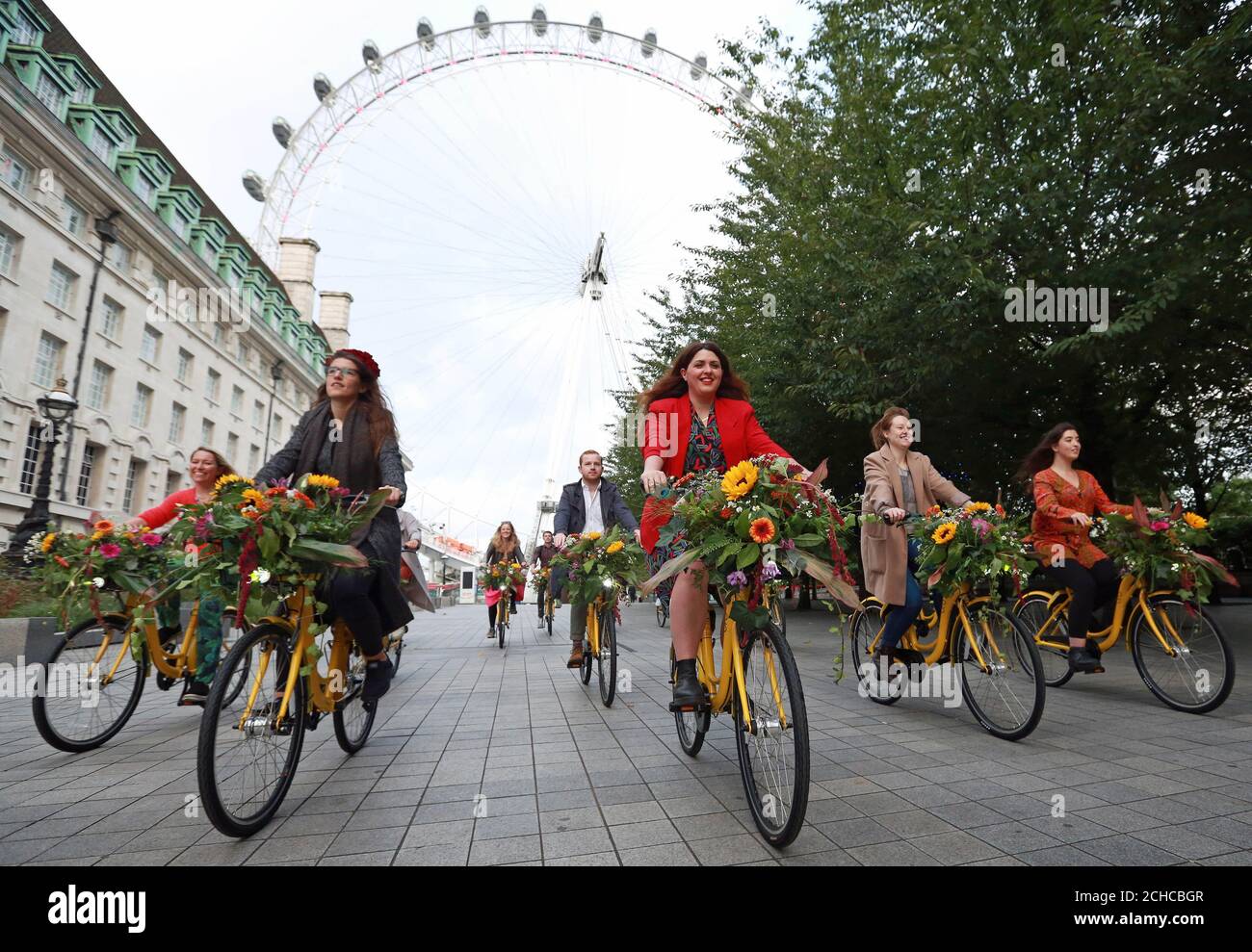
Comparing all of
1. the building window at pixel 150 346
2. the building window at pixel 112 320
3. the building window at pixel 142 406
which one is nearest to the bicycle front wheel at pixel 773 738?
the building window at pixel 112 320

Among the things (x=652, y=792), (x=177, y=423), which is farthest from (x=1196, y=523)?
(x=177, y=423)

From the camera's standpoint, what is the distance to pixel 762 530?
2848 mm

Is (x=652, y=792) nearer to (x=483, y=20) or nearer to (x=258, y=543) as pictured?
(x=258, y=543)

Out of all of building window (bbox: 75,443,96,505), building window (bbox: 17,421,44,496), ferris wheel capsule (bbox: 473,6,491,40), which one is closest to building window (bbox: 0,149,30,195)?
building window (bbox: 17,421,44,496)

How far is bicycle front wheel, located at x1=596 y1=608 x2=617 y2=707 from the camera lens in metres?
5.64

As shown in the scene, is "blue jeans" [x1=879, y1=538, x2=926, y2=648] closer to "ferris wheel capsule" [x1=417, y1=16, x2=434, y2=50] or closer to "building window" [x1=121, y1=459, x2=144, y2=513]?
"building window" [x1=121, y1=459, x2=144, y2=513]

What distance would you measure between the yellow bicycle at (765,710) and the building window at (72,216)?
106 ft

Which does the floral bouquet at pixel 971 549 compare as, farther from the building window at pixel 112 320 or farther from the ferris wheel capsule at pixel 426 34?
the ferris wheel capsule at pixel 426 34

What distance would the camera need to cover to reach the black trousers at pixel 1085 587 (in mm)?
5258

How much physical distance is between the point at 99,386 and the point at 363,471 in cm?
3157

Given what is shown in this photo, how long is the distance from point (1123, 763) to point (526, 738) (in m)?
3.36
